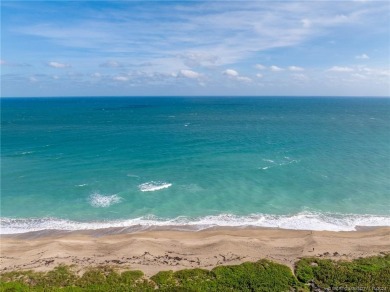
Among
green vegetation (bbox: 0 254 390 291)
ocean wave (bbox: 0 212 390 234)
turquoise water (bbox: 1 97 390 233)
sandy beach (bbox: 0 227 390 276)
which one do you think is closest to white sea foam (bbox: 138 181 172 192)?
turquoise water (bbox: 1 97 390 233)

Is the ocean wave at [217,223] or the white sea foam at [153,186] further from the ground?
the white sea foam at [153,186]

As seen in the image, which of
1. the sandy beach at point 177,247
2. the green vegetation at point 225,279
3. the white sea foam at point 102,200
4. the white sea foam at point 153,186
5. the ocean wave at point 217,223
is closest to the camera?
the green vegetation at point 225,279

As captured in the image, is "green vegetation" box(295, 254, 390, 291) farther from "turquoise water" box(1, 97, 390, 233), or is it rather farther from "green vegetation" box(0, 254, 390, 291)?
"turquoise water" box(1, 97, 390, 233)

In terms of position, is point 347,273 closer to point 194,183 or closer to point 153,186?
point 194,183

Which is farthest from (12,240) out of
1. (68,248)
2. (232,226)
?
(232,226)

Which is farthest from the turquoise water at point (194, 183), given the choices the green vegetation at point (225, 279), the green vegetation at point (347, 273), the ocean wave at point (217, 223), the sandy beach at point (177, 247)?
the green vegetation at point (225, 279)

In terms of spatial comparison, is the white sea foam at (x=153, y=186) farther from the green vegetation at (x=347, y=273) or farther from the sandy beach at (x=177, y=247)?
the green vegetation at (x=347, y=273)
